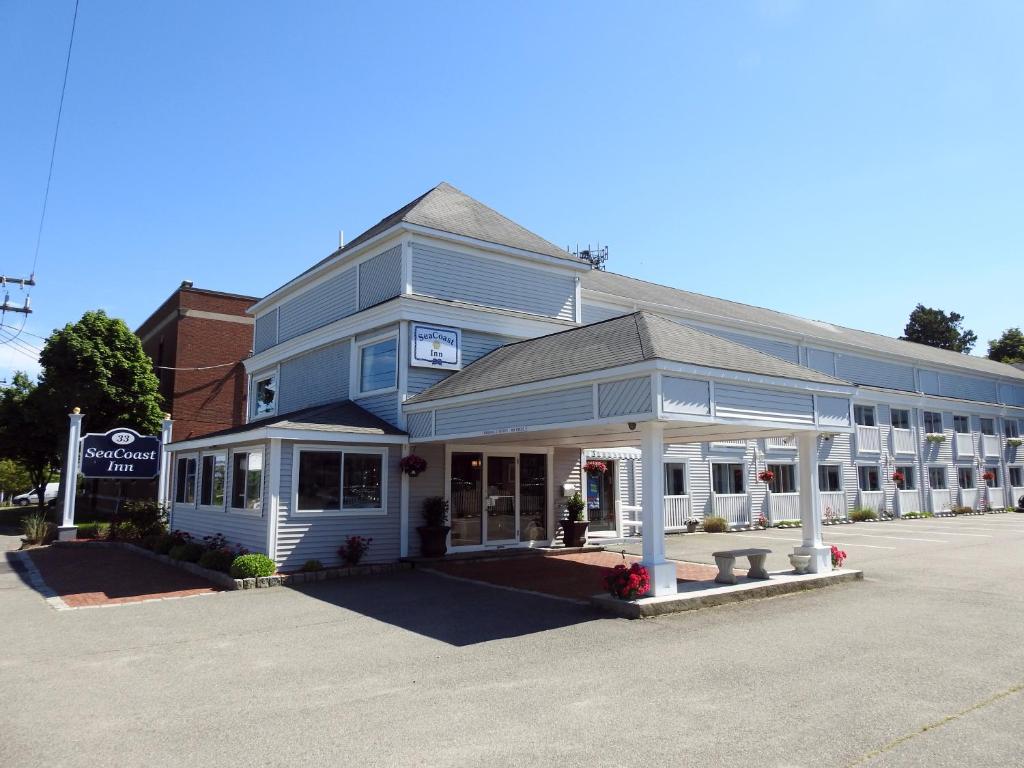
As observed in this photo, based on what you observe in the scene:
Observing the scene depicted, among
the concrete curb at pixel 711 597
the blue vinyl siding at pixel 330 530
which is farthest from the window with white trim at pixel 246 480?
the concrete curb at pixel 711 597

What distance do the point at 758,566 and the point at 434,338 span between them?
8.27 m

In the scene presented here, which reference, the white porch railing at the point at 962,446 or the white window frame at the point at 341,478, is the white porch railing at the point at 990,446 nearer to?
the white porch railing at the point at 962,446

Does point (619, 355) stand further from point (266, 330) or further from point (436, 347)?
point (266, 330)

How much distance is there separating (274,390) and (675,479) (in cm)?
1340

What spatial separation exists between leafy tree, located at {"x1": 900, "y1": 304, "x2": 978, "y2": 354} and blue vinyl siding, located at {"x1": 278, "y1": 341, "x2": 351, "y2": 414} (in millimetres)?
70186

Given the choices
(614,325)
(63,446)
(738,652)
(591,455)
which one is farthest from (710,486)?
(63,446)

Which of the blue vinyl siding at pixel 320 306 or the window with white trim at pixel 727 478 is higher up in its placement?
the blue vinyl siding at pixel 320 306

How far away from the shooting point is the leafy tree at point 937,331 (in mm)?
71875

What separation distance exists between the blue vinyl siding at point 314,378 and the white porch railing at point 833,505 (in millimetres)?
19856

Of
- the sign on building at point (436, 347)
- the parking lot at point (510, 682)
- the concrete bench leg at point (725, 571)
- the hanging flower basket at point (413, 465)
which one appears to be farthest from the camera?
the sign on building at point (436, 347)

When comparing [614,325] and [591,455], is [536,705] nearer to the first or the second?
[614,325]

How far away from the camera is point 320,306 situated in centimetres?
1945

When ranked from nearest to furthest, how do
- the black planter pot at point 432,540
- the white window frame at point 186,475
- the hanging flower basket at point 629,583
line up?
the hanging flower basket at point 629,583 → the black planter pot at point 432,540 → the white window frame at point 186,475

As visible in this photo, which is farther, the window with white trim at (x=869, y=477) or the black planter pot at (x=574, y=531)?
the window with white trim at (x=869, y=477)
